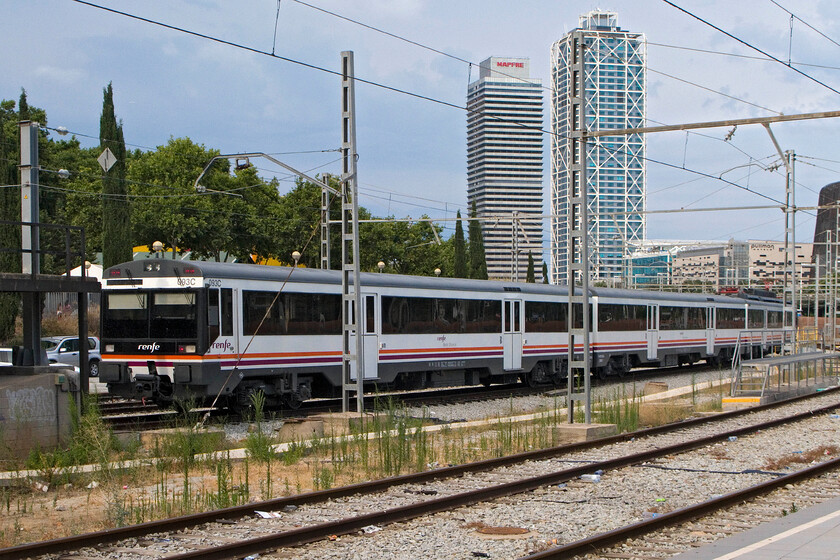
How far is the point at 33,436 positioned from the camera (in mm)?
12836

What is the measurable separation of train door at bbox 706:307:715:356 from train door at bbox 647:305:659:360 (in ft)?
16.4

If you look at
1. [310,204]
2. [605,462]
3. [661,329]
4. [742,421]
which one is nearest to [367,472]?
[605,462]

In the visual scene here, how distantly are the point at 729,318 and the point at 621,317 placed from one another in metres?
10.6

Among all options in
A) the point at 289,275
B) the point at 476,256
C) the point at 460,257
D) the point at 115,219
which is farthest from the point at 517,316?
the point at 476,256

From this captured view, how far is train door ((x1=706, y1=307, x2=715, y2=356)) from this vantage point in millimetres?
37719

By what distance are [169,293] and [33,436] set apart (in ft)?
18.1

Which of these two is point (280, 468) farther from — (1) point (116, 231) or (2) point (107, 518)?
(1) point (116, 231)

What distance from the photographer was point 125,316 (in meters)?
18.5

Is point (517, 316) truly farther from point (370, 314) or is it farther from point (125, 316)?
point (125, 316)

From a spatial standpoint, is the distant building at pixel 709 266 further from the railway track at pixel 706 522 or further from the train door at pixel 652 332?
the railway track at pixel 706 522

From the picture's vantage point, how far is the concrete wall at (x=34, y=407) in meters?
12.6

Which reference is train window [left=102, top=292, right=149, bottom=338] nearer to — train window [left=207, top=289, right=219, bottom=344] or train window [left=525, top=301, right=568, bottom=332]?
train window [left=207, top=289, right=219, bottom=344]

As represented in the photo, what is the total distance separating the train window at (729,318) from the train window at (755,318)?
3.23ft

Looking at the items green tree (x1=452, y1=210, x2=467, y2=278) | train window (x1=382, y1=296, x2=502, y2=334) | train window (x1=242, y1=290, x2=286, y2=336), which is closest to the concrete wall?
train window (x1=242, y1=290, x2=286, y2=336)
